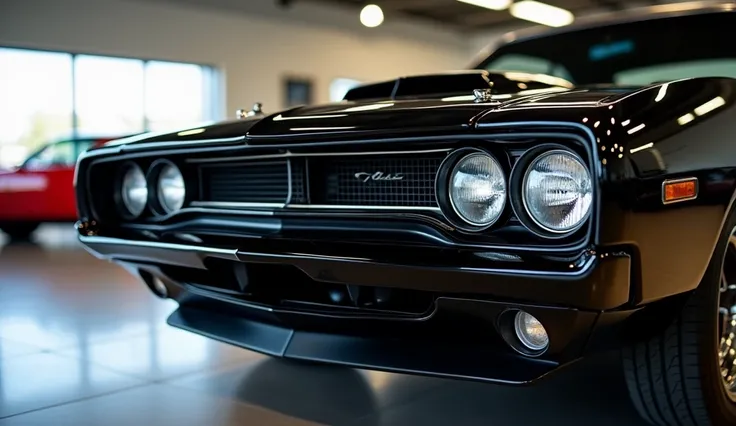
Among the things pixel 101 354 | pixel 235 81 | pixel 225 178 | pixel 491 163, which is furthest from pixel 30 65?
pixel 491 163

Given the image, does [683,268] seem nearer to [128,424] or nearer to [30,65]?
[128,424]

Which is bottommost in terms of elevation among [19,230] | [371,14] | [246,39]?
[19,230]

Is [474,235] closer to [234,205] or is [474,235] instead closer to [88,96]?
[234,205]

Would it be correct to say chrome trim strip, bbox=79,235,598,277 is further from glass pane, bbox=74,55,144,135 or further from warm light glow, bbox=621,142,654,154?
glass pane, bbox=74,55,144,135

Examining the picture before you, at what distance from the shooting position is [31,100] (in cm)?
1189

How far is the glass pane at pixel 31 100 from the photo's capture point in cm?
1151

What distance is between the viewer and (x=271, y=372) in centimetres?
274

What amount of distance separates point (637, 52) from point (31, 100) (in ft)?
36.2

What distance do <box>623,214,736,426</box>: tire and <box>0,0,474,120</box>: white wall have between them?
11298 millimetres

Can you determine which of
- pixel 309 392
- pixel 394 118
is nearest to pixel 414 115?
pixel 394 118

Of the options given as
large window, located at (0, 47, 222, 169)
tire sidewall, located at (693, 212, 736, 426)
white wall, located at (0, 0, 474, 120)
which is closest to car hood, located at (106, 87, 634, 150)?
tire sidewall, located at (693, 212, 736, 426)

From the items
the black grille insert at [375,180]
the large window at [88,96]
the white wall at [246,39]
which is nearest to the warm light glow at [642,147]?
the black grille insert at [375,180]

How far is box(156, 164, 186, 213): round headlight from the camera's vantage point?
7.86ft

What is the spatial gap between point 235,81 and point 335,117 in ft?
40.2
